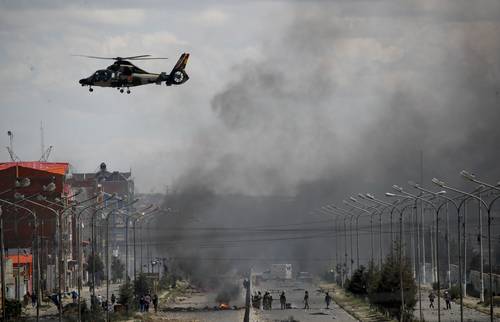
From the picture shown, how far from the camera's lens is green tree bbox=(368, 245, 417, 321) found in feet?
310

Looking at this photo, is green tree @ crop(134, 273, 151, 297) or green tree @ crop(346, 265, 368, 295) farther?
green tree @ crop(346, 265, 368, 295)

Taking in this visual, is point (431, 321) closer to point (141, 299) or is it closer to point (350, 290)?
point (141, 299)

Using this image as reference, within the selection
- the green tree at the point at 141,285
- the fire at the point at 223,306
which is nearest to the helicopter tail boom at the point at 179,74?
the fire at the point at 223,306

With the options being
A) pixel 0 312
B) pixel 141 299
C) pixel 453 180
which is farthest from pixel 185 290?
pixel 0 312

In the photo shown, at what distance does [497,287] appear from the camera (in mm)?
111750

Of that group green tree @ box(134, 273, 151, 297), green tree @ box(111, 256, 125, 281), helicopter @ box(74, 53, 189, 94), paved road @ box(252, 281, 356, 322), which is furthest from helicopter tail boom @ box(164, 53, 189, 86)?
green tree @ box(111, 256, 125, 281)

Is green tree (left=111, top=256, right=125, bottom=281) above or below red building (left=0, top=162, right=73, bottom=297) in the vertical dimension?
below

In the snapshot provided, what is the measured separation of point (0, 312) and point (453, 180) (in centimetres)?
10984

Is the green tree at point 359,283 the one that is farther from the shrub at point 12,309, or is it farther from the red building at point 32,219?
the shrub at point 12,309

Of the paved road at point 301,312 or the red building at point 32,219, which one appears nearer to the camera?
the paved road at point 301,312

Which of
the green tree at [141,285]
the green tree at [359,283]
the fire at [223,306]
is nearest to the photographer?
the fire at [223,306]

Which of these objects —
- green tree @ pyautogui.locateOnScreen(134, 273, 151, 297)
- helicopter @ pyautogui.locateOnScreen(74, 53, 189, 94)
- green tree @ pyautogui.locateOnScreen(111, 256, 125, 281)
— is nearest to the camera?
helicopter @ pyautogui.locateOnScreen(74, 53, 189, 94)

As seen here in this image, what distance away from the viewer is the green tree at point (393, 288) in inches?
3716

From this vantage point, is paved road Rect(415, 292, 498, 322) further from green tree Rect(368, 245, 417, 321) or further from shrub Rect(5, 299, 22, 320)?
shrub Rect(5, 299, 22, 320)
